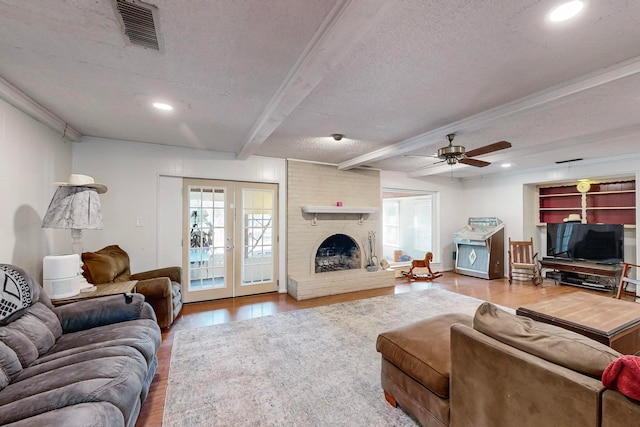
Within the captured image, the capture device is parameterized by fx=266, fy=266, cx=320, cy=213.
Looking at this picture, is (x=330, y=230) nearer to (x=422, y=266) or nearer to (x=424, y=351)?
(x=422, y=266)

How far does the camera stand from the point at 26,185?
2594mm

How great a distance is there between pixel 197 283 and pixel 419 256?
5.52 m

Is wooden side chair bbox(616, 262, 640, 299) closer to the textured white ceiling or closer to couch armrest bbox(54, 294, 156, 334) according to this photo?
the textured white ceiling

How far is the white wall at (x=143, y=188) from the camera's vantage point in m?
3.64

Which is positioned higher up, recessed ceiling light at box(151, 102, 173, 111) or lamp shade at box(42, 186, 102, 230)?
recessed ceiling light at box(151, 102, 173, 111)

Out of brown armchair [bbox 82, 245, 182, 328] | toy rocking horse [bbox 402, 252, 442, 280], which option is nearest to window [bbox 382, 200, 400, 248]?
toy rocking horse [bbox 402, 252, 442, 280]

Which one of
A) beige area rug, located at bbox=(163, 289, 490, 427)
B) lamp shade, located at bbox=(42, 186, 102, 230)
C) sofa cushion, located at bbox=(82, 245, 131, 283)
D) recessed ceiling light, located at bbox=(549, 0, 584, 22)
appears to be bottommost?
beige area rug, located at bbox=(163, 289, 490, 427)

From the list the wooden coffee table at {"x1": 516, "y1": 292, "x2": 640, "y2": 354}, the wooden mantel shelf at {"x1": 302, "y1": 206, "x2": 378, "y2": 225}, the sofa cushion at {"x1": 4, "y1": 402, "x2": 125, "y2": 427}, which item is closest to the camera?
the sofa cushion at {"x1": 4, "y1": 402, "x2": 125, "y2": 427}

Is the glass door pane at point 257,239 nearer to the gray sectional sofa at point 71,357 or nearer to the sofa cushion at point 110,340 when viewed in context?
the gray sectional sofa at point 71,357

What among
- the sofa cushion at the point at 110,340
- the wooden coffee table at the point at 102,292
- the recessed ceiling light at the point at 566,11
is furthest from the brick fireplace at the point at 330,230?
the recessed ceiling light at the point at 566,11

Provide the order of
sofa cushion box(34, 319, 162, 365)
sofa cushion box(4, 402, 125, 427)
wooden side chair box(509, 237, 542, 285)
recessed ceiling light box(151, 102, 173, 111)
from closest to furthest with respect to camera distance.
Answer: sofa cushion box(4, 402, 125, 427) → sofa cushion box(34, 319, 162, 365) → recessed ceiling light box(151, 102, 173, 111) → wooden side chair box(509, 237, 542, 285)

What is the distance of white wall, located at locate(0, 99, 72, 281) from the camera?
2.33 meters

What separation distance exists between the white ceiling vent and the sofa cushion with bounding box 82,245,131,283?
7.84 ft

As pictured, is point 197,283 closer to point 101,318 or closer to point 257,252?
point 257,252
